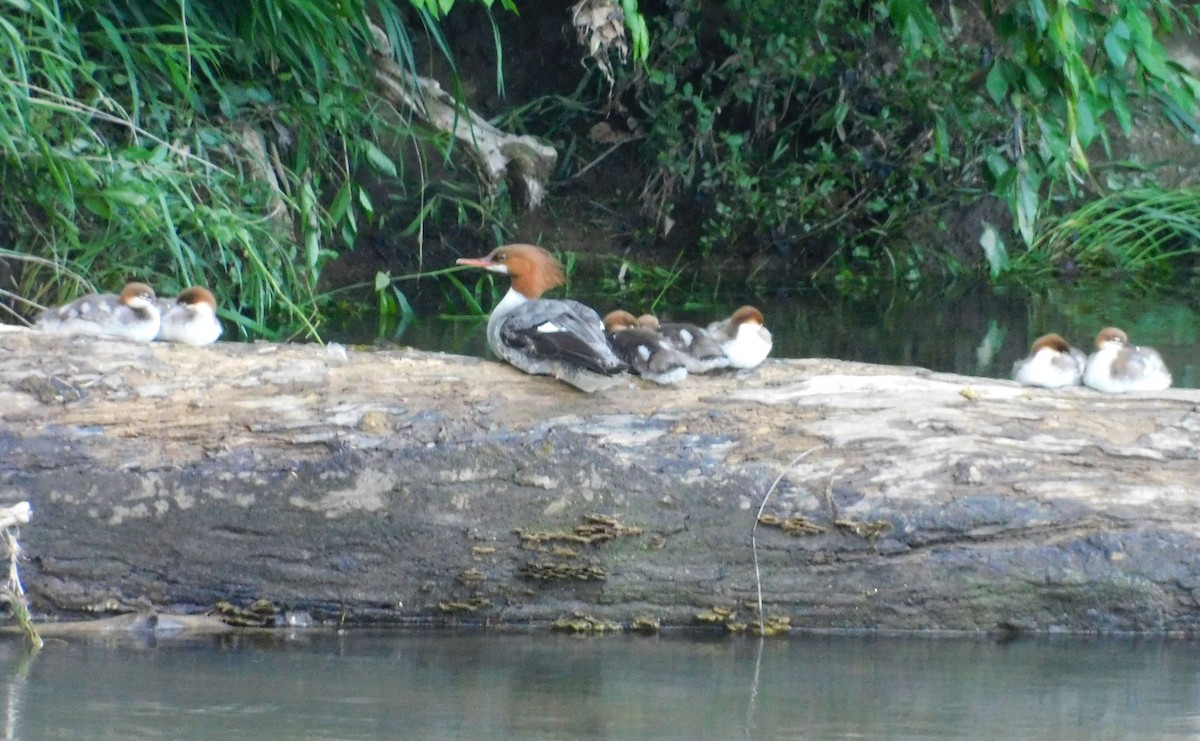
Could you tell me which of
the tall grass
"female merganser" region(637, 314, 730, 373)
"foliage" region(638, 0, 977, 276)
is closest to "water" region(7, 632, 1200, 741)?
"female merganser" region(637, 314, 730, 373)

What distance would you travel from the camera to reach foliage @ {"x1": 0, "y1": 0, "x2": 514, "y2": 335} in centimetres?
626

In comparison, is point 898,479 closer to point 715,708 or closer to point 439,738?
point 715,708

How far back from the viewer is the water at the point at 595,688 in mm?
3500

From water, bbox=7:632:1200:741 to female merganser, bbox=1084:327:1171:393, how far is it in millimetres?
901

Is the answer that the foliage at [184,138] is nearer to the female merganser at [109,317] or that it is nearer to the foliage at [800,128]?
the female merganser at [109,317]

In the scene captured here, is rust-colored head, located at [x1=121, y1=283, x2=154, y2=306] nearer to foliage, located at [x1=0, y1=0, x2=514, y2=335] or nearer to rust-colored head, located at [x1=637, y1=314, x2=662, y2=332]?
foliage, located at [x1=0, y1=0, x2=514, y2=335]

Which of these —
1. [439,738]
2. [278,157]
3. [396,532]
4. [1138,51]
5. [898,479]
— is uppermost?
[1138,51]

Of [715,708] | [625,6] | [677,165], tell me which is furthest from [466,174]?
[715,708]

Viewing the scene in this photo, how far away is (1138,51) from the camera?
19.1 feet

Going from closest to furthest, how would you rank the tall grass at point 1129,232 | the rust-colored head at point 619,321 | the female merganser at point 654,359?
the female merganser at point 654,359 → the rust-colored head at point 619,321 → the tall grass at point 1129,232

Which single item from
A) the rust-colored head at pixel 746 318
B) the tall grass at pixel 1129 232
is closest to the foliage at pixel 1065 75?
the rust-colored head at pixel 746 318

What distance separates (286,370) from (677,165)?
7.88m

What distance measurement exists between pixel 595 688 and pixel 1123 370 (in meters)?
2.05

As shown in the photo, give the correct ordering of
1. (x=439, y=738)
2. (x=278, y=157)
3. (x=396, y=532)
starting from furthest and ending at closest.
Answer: (x=278, y=157)
(x=396, y=532)
(x=439, y=738)
